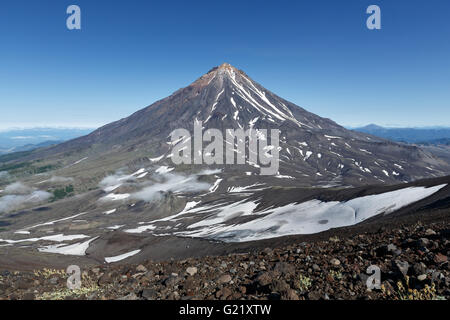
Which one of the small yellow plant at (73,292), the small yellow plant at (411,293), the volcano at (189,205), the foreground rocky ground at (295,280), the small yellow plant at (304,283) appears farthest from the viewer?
the volcano at (189,205)

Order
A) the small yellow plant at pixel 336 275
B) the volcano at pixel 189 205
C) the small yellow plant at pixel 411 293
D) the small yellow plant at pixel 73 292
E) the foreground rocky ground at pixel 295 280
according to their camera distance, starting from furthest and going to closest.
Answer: the volcano at pixel 189 205 < the small yellow plant at pixel 73 292 < the small yellow plant at pixel 336 275 < the foreground rocky ground at pixel 295 280 < the small yellow plant at pixel 411 293

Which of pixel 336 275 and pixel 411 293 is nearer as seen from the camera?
pixel 411 293

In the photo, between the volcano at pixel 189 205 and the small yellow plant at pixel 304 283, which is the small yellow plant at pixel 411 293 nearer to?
the small yellow plant at pixel 304 283

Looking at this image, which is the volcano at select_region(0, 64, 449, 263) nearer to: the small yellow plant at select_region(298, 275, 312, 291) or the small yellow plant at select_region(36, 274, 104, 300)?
the small yellow plant at select_region(298, 275, 312, 291)

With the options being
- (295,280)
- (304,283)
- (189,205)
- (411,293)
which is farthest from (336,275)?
(189,205)

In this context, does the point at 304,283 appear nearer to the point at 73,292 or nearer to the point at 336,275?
the point at 336,275

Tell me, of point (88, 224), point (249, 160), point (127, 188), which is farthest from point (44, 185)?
point (249, 160)

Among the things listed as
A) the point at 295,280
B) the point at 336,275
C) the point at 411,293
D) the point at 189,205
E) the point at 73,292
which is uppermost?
the point at 411,293

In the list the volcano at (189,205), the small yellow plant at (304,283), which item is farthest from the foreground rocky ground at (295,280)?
the volcano at (189,205)

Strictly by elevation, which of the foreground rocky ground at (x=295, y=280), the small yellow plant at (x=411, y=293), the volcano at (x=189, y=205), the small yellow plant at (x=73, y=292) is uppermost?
the small yellow plant at (x=411, y=293)
